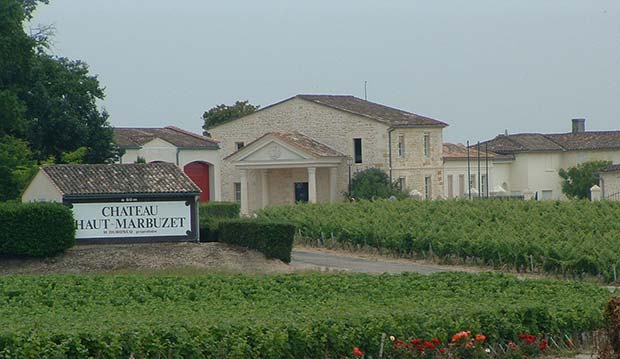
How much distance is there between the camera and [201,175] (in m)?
68.1

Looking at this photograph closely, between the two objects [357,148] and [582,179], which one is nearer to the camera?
[357,148]

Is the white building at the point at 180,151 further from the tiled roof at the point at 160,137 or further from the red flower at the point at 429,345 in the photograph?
the red flower at the point at 429,345

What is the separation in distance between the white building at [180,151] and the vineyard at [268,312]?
38.8 metres

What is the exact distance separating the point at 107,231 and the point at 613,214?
774 inches

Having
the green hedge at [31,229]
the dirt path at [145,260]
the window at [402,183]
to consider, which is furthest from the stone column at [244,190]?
the green hedge at [31,229]

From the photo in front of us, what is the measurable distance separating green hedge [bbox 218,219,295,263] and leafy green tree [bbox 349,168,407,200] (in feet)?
84.4

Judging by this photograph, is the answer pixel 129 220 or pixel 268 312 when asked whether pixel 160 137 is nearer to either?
pixel 129 220

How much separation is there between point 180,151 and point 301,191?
6.74m

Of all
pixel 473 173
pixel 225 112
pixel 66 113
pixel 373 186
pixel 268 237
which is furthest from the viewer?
A: pixel 225 112

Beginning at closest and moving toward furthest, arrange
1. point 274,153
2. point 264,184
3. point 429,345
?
point 429,345
point 274,153
point 264,184

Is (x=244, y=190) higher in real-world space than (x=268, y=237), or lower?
higher

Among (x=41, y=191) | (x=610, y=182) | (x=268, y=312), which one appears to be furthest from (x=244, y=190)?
(x=268, y=312)

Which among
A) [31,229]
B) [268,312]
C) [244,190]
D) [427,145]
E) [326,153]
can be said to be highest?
[427,145]

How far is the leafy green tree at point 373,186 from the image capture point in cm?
6278
